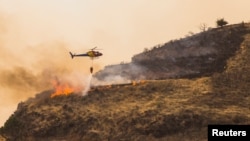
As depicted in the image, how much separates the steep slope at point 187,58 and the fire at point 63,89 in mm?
7462

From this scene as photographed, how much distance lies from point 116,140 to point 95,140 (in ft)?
8.60

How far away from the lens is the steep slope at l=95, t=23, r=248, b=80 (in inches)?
2936

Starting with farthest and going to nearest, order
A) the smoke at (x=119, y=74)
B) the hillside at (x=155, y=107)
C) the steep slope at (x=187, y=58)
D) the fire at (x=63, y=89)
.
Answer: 1. the smoke at (x=119, y=74)
2. the steep slope at (x=187, y=58)
3. the fire at (x=63, y=89)
4. the hillside at (x=155, y=107)

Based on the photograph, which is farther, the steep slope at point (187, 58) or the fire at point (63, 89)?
the steep slope at point (187, 58)

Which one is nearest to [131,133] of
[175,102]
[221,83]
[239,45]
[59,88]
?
[175,102]

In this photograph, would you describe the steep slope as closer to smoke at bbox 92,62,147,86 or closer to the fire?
smoke at bbox 92,62,147,86

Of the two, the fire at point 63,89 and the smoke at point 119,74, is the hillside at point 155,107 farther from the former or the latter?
the fire at point 63,89

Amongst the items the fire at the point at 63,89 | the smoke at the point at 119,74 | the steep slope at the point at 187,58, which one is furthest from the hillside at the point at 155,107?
the fire at the point at 63,89

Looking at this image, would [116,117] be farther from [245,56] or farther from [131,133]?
[245,56]

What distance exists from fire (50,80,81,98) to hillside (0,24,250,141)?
1588 millimetres

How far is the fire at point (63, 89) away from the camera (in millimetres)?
70481

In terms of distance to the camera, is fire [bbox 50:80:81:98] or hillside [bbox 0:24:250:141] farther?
fire [bbox 50:80:81:98]

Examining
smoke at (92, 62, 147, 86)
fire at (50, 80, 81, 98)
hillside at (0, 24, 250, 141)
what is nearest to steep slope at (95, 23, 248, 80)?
smoke at (92, 62, 147, 86)

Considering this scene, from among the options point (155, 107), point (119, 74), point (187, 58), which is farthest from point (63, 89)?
point (187, 58)
